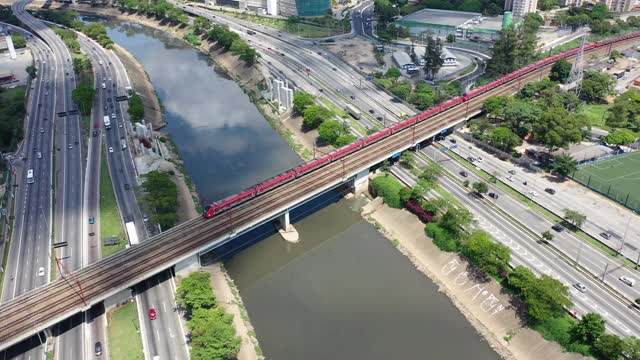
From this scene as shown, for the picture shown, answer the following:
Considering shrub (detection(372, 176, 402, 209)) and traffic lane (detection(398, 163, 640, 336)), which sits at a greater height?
shrub (detection(372, 176, 402, 209))

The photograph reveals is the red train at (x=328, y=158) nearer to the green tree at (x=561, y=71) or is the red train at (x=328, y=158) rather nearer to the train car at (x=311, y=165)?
the train car at (x=311, y=165)

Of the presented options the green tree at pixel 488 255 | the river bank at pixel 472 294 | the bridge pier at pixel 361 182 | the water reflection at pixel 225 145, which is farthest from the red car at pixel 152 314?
the green tree at pixel 488 255

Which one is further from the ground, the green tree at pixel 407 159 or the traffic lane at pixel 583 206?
the green tree at pixel 407 159

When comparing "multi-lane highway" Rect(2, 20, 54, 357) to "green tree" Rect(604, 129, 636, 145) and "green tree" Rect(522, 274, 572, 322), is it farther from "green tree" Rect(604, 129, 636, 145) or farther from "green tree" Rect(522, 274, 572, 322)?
"green tree" Rect(604, 129, 636, 145)

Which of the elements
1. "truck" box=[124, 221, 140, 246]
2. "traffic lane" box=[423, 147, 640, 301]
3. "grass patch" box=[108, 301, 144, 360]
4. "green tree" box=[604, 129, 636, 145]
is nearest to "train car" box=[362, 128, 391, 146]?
"traffic lane" box=[423, 147, 640, 301]

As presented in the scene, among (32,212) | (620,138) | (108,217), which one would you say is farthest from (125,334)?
(620,138)
